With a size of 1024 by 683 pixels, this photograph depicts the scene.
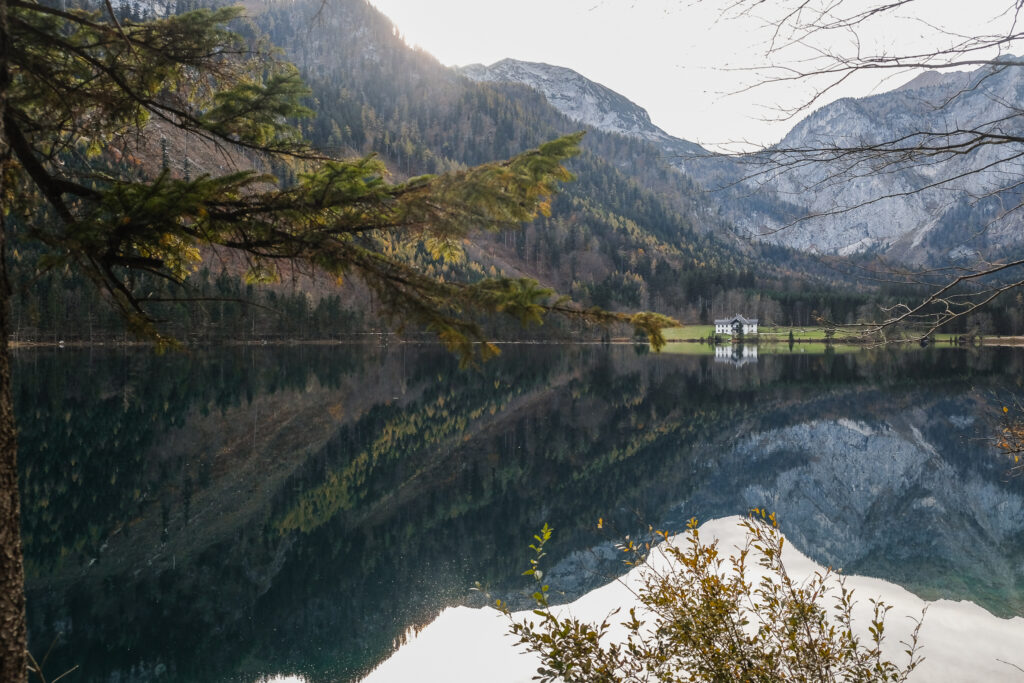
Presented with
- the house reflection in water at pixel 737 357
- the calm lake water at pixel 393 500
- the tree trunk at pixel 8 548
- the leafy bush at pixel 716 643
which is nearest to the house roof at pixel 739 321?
the house reflection in water at pixel 737 357

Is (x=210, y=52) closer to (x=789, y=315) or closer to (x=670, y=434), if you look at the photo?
(x=670, y=434)

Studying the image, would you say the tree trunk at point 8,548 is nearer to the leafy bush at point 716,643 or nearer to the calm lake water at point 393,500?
the leafy bush at point 716,643

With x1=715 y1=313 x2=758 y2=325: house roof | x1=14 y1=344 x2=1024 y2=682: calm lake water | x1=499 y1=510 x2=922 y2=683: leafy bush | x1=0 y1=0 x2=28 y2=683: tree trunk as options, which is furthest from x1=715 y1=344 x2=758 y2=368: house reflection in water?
x1=0 y1=0 x2=28 y2=683: tree trunk

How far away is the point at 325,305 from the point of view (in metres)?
113

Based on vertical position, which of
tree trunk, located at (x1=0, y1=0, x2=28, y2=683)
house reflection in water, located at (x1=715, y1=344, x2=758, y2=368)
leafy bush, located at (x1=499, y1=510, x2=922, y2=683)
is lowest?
house reflection in water, located at (x1=715, y1=344, x2=758, y2=368)

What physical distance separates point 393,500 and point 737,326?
146 metres

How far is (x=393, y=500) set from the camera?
18000 millimetres

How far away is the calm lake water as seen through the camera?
1068 centimetres

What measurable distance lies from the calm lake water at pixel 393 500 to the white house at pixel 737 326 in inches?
4507

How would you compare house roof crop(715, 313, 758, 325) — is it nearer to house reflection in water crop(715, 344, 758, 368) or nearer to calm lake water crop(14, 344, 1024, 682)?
house reflection in water crop(715, 344, 758, 368)

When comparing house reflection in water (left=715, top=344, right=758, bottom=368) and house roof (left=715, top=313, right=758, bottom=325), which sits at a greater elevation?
house roof (left=715, top=313, right=758, bottom=325)

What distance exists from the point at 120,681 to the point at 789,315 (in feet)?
567

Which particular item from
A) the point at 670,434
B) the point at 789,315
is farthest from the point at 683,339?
the point at 670,434

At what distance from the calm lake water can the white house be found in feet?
376
